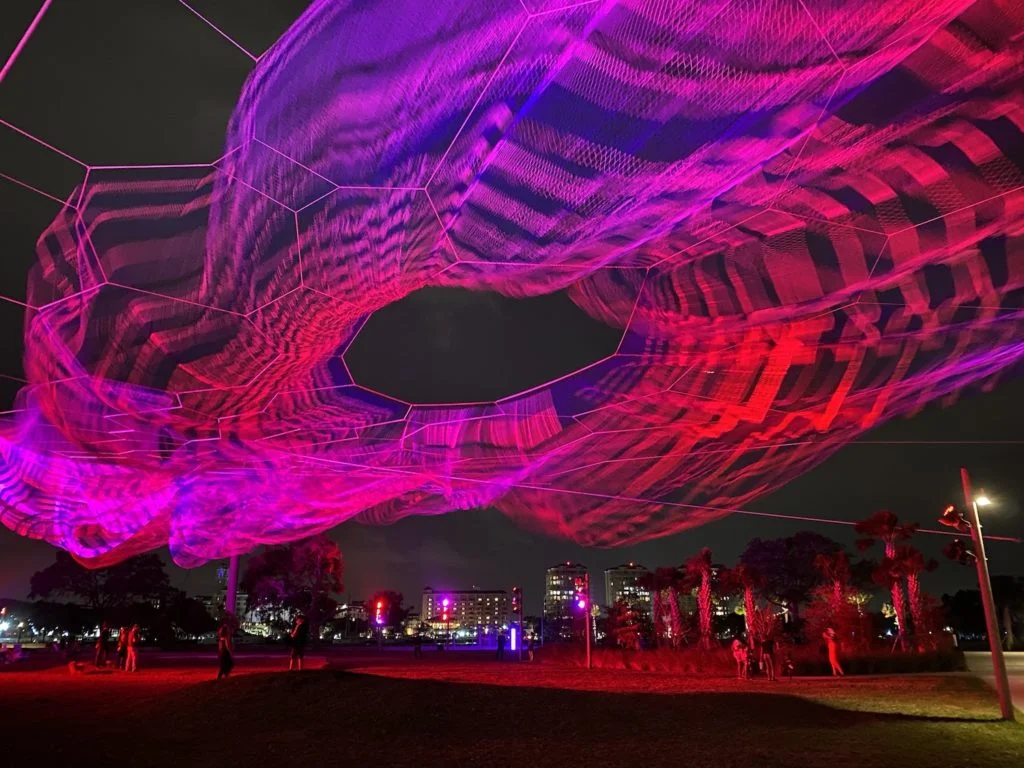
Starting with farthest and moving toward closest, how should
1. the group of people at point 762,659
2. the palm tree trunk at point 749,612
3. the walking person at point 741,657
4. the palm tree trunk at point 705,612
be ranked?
the palm tree trunk at point 705,612, the palm tree trunk at point 749,612, the walking person at point 741,657, the group of people at point 762,659

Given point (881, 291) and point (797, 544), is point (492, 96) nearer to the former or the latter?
point (881, 291)

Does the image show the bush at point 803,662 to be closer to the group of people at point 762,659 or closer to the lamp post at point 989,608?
the group of people at point 762,659

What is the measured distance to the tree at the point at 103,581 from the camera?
51969mm

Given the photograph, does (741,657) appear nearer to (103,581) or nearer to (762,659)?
(762,659)

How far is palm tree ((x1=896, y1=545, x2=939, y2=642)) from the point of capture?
31.5 metres

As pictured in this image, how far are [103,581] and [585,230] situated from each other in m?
56.3

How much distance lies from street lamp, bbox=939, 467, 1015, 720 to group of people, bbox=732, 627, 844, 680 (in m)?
9.37

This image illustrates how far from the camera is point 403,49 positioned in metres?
5.83

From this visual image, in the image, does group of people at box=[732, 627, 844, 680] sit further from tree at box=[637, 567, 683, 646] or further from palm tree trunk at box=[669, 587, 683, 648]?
tree at box=[637, 567, 683, 646]

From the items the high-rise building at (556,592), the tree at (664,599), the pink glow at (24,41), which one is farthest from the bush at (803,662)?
the high-rise building at (556,592)

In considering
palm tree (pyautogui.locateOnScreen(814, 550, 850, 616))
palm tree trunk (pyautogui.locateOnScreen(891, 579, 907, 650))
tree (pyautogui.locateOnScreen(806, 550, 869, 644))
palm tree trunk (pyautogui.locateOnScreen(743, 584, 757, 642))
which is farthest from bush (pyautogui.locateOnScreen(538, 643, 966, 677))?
palm tree trunk (pyautogui.locateOnScreen(891, 579, 907, 650))

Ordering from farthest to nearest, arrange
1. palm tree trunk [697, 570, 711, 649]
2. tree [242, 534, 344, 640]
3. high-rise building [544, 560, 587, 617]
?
high-rise building [544, 560, 587, 617] → tree [242, 534, 344, 640] → palm tree trunk [697, 570, 711, 649]

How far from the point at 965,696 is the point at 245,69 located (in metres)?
17.4

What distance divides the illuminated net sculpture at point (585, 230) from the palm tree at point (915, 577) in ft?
60.2
